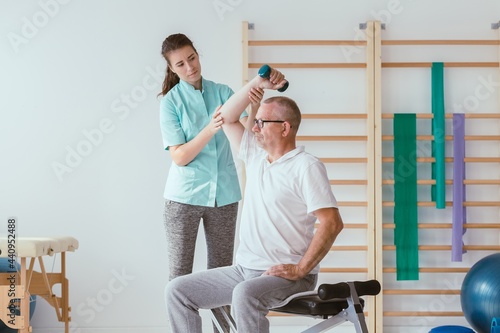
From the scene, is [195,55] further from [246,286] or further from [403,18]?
[403,18]

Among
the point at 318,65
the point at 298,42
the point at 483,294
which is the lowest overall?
the point at 483,294

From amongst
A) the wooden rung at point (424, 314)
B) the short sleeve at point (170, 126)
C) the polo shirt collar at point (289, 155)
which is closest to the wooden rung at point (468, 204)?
the wooden rung at point (424, 314)

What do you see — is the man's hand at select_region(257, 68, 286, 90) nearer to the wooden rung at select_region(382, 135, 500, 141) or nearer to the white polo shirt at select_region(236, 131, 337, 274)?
the white polo shirt at select_region(236, 131, 337, 274)

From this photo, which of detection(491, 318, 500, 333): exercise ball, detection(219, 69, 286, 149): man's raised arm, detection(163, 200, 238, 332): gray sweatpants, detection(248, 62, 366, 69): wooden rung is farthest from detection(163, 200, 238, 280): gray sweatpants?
detection(248, 62, 366, 69): wooden rung

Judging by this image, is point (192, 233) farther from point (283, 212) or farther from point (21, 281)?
point (21, 281)

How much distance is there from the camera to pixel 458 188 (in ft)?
15.0

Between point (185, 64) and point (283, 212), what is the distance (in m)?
0.85

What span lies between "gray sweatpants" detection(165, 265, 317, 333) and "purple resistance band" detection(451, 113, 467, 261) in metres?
2.21

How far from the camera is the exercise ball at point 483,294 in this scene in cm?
382

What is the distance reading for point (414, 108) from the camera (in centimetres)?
469

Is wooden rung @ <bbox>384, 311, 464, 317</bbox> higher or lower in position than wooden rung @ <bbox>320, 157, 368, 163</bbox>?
lower

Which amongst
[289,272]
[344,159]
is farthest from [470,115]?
[289,272]

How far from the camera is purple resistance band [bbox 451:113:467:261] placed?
4527 millimetres

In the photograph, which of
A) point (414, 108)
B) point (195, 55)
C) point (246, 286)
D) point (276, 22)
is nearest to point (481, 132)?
point (414, 108)
